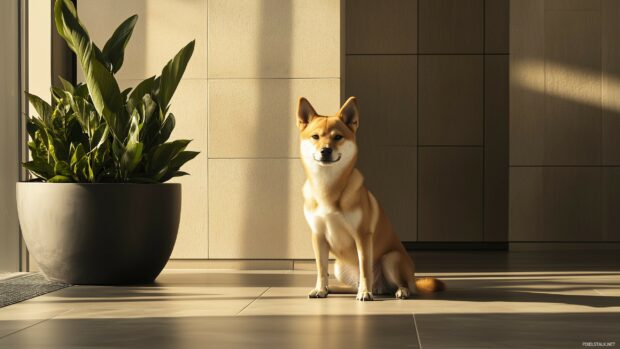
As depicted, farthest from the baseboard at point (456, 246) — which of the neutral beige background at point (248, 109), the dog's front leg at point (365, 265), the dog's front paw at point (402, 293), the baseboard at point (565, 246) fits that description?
the dog's front leg at point (365, 265)

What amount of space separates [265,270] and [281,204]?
412 millimetres

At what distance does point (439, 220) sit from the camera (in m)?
7.70

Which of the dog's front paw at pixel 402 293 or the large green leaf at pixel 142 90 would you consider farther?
the large green leaf at pixel 142 90

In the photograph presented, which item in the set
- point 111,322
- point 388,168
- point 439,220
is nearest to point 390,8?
point 388,168

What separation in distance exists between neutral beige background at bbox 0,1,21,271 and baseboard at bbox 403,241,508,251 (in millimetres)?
3415

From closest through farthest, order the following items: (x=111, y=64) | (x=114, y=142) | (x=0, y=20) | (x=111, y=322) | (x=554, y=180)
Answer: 1. (x=111, y=322)
2. (x=114, y=142)
3. (x=111, y=64)
4. (x=0, y=20)
5. (x=554, y=180)

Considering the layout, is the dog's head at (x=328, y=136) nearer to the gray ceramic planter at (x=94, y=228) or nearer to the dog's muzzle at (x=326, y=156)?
the dog's muzzle at (x=326, y=156)

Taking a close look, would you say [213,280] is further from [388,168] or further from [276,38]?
[388,168]

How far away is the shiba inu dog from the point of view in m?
3.99

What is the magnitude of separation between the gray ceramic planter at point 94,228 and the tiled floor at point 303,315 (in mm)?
117

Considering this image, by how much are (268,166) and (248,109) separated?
370 millimetres

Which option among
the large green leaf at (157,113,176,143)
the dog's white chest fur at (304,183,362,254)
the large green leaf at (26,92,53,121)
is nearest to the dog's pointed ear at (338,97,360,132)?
the dog's white chest fur at (304,183,362,254)

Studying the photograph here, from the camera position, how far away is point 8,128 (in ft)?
18.0

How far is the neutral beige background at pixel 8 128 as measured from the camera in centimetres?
546
